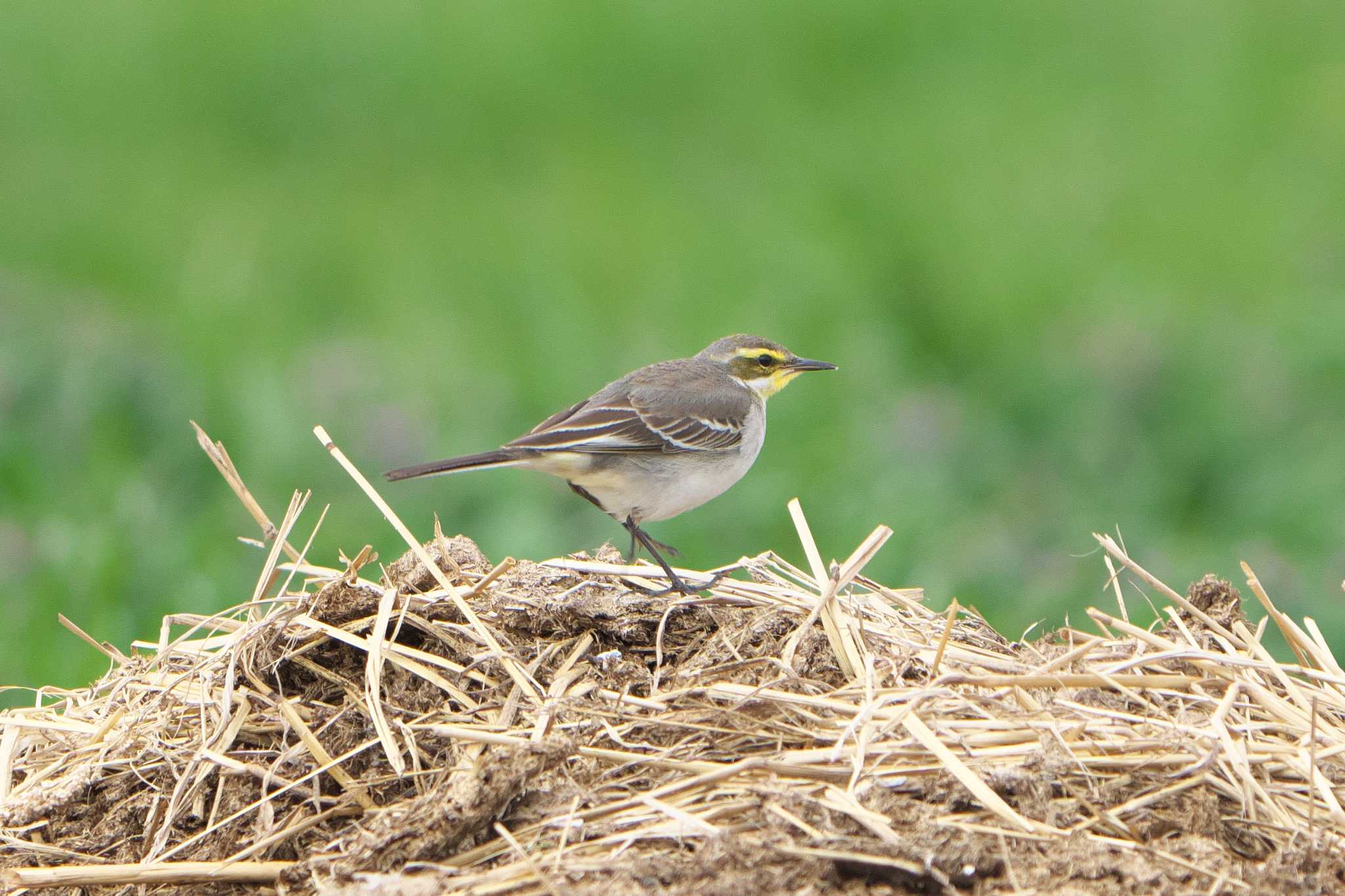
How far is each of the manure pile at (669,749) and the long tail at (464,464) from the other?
0.94 metres

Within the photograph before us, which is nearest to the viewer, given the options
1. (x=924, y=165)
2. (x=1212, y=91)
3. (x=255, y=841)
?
(x=255, y=841)

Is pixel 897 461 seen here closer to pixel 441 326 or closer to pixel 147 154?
pixel 441 326

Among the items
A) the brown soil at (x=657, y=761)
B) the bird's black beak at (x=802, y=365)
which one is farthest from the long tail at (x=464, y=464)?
the bird's black beak at (x=802, y=365)

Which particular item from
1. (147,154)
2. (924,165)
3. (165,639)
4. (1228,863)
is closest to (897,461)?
(924,165)

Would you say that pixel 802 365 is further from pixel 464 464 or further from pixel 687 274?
pixel 687 274

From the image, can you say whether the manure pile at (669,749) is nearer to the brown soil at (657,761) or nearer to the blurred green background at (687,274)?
the brown soil at (657,761)

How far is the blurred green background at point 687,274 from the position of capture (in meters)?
10.5

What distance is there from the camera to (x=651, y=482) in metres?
8.03

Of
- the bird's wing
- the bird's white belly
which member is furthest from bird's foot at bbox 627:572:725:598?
the bird's white belly

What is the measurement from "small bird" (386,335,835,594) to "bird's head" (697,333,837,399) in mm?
337

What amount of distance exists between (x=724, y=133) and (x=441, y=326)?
16.2 ft

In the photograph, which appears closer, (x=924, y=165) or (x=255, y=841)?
(x=255, y=841)

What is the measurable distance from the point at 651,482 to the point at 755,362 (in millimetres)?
1399

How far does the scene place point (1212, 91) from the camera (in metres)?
17.8
